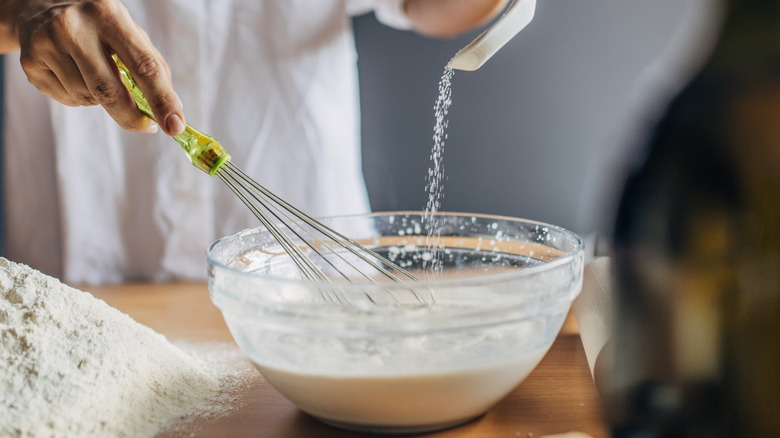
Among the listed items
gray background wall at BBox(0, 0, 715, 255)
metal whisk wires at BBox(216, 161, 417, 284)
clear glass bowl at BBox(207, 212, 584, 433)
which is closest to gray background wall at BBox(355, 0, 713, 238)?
gray background wall at BBox(0, 0, 715, 255)

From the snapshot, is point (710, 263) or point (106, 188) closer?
point (710, 263)

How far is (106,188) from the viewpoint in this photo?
1.04 meters

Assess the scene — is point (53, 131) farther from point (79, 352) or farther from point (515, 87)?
point (515, 87)

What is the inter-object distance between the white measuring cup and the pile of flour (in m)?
0.31

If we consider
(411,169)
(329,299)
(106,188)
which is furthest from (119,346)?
(411,169)

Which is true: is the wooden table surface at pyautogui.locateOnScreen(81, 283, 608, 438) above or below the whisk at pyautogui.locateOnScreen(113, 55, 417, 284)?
below

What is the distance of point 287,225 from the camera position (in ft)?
1.79

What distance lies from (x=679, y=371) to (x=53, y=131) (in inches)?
39.2

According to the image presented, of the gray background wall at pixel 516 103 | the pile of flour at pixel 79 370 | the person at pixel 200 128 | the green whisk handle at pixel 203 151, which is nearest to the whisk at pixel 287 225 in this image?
the green whisk handle at pixel 203 151

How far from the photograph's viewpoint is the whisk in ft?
1.61

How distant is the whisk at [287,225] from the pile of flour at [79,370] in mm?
124

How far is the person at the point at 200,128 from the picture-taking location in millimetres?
987

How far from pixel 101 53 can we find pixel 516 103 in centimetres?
109

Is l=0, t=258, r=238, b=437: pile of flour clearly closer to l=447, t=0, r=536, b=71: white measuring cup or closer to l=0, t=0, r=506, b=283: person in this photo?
l=447, t=0, r=536, b=71: white measuring cup
